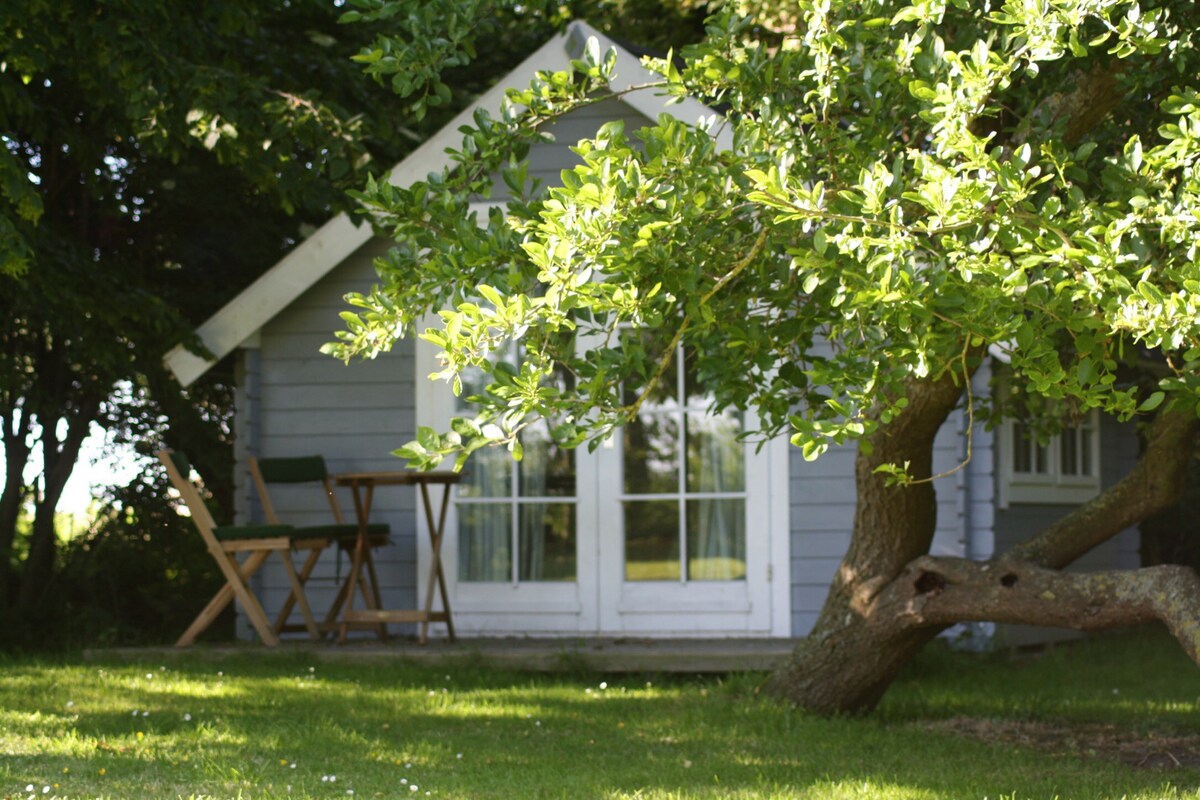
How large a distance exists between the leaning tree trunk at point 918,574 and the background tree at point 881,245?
2 centimetres

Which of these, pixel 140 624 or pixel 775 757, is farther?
pixel 140 624

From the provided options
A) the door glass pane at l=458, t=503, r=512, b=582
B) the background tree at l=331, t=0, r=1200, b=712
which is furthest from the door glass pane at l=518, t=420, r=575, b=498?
the background tree at l=331, t=0, r=1200, b=712

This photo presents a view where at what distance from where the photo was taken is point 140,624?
11047mm

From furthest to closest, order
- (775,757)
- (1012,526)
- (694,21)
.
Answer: (694,21) < (1012,526) < (775,757)

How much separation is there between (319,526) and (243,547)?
512 millimetres

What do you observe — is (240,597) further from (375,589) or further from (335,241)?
(335,241)

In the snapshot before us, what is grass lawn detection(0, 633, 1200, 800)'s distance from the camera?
503 cm

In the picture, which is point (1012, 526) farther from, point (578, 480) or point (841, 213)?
point (841, 213)

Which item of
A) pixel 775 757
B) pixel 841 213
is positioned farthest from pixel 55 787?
pixel 841 213

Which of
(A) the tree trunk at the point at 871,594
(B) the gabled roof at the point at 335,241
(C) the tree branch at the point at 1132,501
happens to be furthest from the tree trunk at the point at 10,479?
(C) the tree branch at the point at 1132,501

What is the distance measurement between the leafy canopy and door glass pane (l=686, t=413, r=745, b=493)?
138 inches

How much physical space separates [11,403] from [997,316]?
8249 mm

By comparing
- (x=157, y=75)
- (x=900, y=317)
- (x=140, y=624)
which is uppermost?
(x=157, y=75)

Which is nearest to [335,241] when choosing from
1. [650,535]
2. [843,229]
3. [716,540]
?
[650,535]
